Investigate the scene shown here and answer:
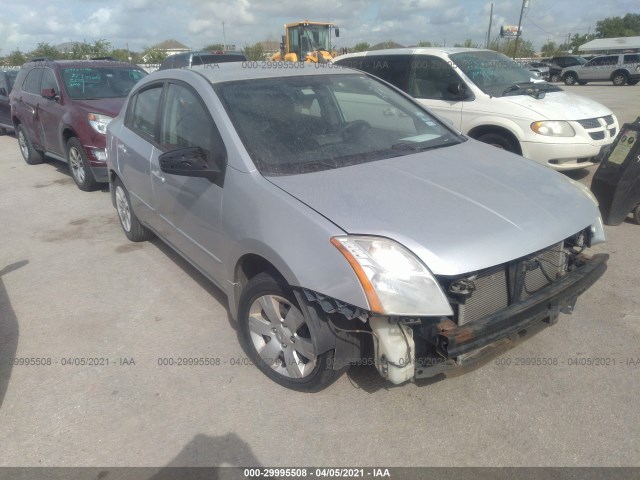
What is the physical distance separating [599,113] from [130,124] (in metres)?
5.72

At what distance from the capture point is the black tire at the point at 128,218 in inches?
192

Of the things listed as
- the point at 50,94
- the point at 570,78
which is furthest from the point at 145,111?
the point at 570,78

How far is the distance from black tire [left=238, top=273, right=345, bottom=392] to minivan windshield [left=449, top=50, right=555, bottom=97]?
16.3ft

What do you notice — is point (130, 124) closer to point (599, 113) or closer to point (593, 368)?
point (593, 368)

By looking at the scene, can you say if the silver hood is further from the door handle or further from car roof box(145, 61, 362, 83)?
the door handle

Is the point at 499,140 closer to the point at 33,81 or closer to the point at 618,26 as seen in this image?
the point at 33,81

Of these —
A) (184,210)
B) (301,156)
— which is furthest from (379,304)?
(184,210)

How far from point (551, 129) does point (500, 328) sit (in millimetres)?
4401

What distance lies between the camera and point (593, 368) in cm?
297

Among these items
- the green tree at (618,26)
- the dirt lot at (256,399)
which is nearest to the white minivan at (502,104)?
the dirt lot at (256,399)

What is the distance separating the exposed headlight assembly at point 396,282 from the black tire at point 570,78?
99.7 feet

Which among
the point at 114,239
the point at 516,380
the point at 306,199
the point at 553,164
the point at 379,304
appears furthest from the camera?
the point at 553,164

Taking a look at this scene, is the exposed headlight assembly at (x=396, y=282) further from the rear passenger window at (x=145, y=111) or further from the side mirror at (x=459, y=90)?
the side mirror at (x=459, y=90)

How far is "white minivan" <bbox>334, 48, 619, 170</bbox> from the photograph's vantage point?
5.99m
